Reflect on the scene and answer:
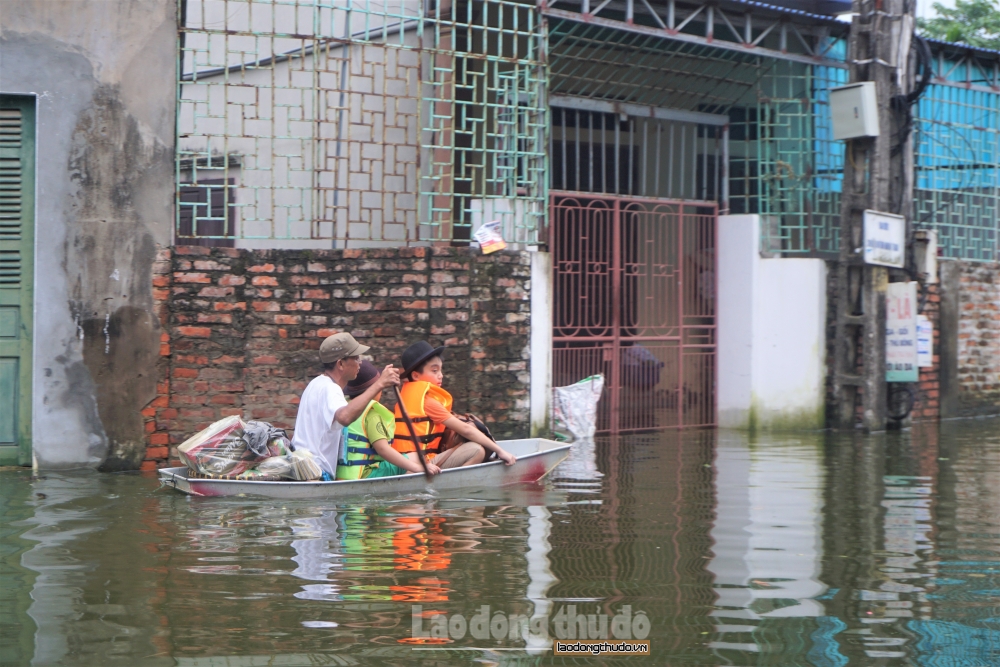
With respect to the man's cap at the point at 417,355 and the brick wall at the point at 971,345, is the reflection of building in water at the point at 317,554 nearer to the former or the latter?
the man's cap at the point at 417,355

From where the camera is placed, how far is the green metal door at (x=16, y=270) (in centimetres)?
930

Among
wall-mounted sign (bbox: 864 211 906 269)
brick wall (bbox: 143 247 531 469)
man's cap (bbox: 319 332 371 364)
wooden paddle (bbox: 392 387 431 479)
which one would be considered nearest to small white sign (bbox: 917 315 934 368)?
wall-mounted sign (bbox: 864 211 906 269)

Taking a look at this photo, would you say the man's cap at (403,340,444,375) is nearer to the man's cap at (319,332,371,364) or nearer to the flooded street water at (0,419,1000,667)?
the man's cap at (319,332,371,364)

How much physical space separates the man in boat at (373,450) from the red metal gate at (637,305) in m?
3.95

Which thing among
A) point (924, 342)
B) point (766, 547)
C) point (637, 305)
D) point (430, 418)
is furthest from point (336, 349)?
point (924, 342)

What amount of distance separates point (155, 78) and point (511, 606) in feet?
20.2

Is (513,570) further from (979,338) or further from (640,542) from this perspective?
(979,338)

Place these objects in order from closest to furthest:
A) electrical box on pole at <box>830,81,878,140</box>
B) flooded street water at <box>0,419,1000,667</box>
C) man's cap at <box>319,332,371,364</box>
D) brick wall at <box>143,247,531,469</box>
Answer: flooded street water at <box>0,419,1000,667</box>, man's cap at <box>319,332,371,364</box>, brick wall at <box>143,247,531,469</box>, electrical box on pole at <box>830,81,878,140</box>

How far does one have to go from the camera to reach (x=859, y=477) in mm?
9586

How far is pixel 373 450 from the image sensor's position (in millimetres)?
8344

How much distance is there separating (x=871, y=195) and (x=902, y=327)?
153 cm

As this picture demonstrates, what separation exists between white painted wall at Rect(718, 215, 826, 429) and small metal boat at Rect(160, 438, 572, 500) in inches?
189

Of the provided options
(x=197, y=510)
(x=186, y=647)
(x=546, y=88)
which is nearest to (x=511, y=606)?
(x=186, y=647)

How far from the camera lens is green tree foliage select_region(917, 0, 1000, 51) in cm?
2285
